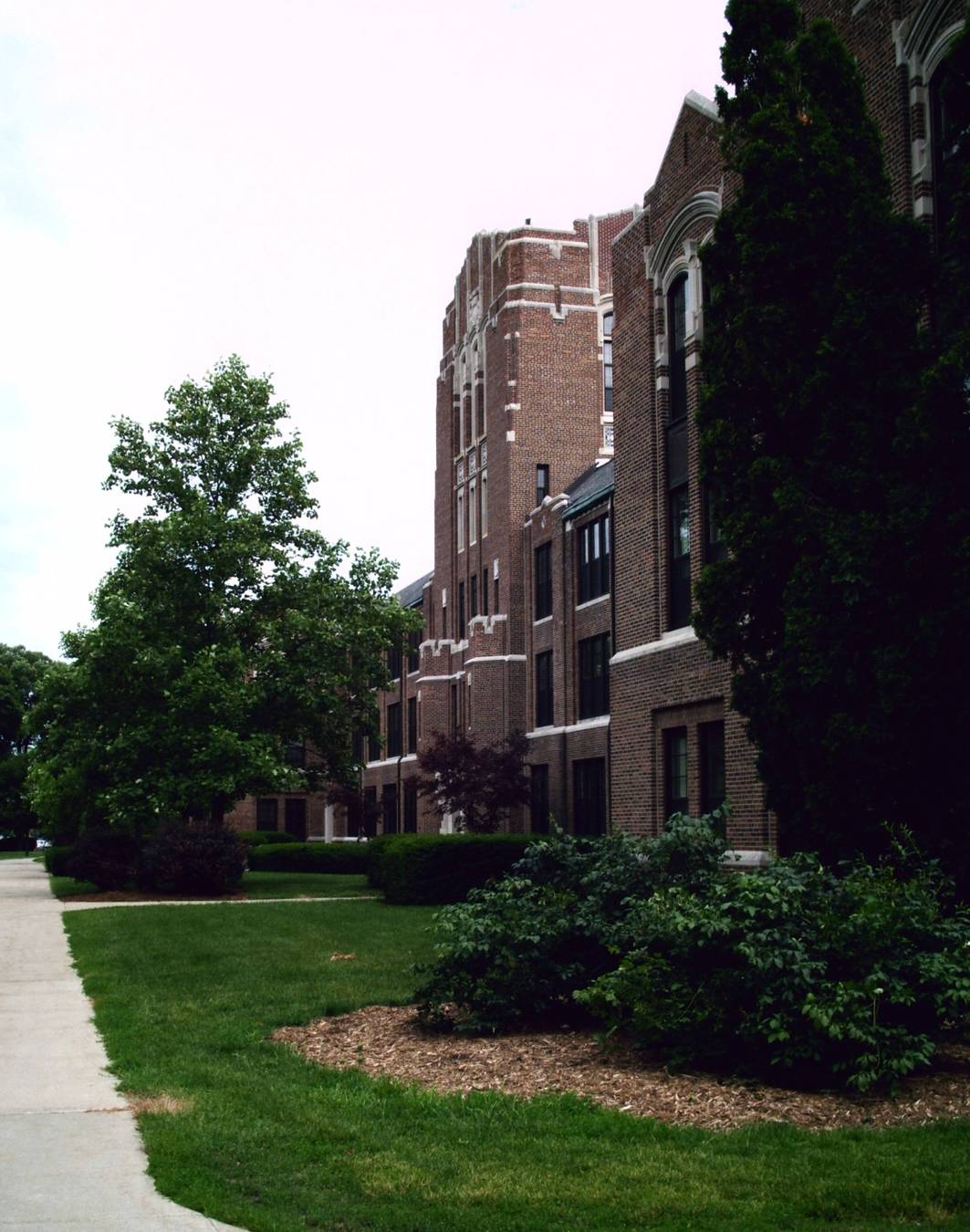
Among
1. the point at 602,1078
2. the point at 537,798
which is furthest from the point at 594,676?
the point at 602,1078

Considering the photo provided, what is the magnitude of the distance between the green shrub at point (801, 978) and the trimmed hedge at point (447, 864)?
55.5 feet

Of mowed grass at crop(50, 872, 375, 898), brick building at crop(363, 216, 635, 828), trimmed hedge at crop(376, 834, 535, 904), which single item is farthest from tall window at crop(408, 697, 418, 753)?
trimmed hedge at crop(376, 834, 535, 904)

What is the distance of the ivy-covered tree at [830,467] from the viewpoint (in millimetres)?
10461

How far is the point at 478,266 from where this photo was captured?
159 ft

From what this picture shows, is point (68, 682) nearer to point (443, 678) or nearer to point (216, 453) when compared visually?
point (216, 453)

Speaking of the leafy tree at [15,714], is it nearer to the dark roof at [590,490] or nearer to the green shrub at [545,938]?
the dark roof at [590,490]

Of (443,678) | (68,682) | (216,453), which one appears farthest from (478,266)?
(68,682)

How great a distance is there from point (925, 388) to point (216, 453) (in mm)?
25536

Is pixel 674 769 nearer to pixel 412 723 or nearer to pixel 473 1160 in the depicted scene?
pixel 473 1160

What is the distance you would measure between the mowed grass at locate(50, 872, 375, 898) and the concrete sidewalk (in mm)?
16864

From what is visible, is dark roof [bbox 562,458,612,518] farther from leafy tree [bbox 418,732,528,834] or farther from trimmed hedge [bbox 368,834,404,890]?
trimmed hedge [bbox 368,834,404,890]

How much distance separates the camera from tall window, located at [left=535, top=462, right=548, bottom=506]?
44500 millimetres

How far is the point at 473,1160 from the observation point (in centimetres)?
647

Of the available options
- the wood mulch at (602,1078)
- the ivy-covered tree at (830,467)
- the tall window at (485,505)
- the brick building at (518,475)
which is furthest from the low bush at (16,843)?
the wood mulch at (602,1078)
